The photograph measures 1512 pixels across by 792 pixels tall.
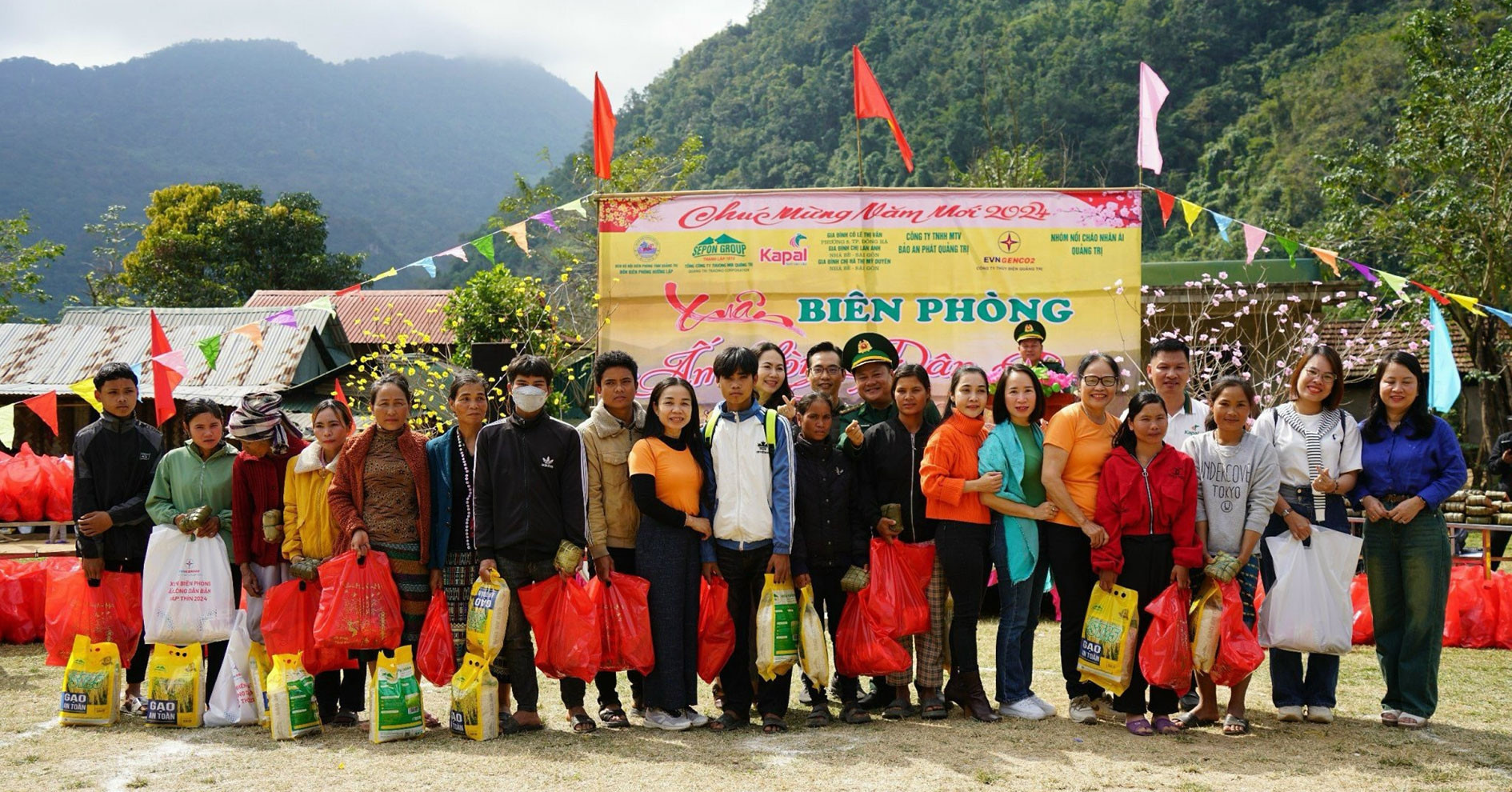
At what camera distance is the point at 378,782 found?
4.06 metres

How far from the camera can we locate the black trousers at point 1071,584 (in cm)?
488

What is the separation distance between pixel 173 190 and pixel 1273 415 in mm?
37818

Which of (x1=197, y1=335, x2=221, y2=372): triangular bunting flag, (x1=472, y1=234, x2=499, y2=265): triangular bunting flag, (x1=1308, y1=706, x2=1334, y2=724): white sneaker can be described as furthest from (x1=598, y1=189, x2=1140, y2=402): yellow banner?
(x1=1308, y1=706, x2=1334, y2=724): white sneaker

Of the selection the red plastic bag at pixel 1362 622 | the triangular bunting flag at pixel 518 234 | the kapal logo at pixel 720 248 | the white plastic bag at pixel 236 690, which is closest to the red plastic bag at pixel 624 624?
the white plastic bag at pixel 236 690

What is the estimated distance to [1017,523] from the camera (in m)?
4.91

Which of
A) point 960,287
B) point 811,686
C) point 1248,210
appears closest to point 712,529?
point 811,686

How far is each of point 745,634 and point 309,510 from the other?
1.89 meters

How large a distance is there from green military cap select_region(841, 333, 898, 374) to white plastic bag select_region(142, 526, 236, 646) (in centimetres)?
289

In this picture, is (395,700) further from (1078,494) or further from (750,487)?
(1078,494)

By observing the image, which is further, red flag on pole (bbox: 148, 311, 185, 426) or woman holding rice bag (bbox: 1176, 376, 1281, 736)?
red flag on pole (bbox: 148, 311, 185, 426)

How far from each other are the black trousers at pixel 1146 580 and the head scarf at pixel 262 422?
3.56m

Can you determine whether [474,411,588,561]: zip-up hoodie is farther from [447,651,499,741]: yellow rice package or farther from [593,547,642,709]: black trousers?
[447,651,499,741]: yellow rice package

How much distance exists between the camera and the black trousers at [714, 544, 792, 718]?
192 inches

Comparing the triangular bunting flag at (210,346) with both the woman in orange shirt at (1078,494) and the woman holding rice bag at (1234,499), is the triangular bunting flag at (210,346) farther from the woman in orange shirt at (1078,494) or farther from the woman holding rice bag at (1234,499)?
the woman holding rice bag at (1234,499)
